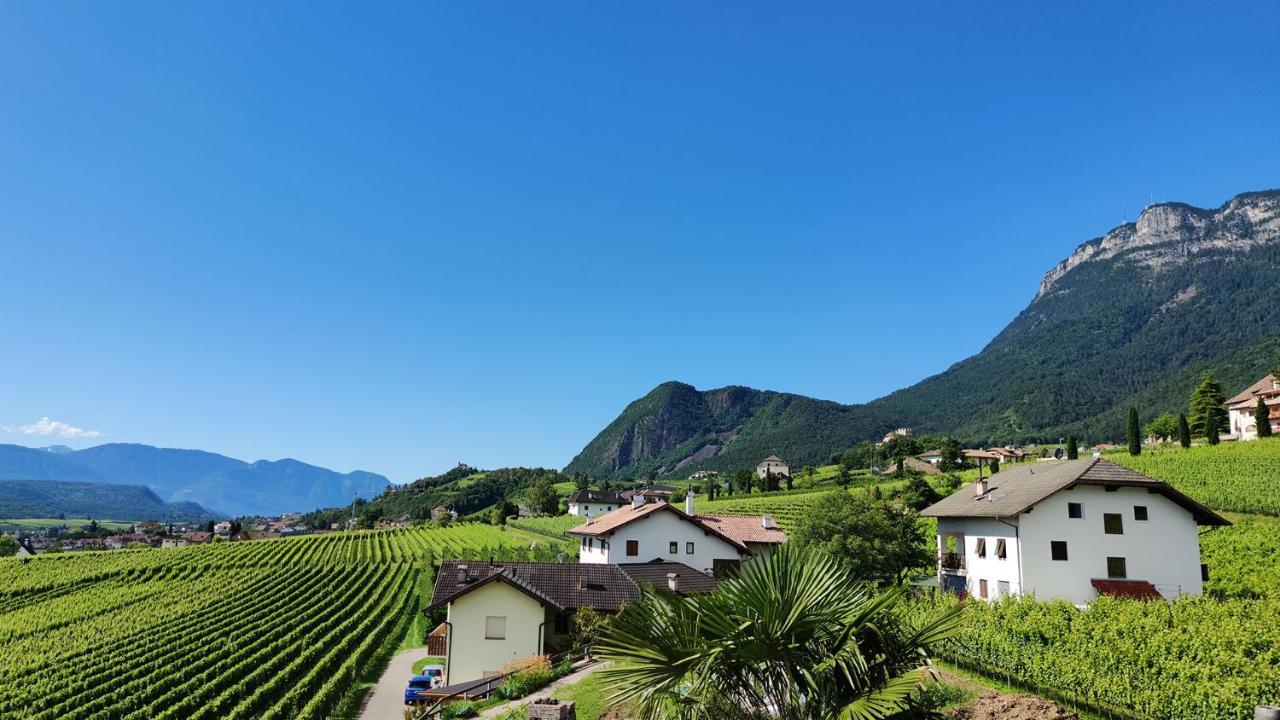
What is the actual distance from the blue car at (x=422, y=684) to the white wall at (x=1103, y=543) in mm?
26357

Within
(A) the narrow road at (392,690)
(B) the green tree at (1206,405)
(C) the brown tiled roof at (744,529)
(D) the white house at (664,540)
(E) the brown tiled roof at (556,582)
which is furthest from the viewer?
(B) the green tree at (1206,405)

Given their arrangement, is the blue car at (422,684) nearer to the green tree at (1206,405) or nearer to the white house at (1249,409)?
the green tree at (1206,405)

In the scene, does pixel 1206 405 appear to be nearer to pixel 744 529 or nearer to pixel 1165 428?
pixel 1165 428

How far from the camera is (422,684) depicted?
114 feet

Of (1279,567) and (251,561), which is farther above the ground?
(1279,567)

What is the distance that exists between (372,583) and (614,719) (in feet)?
205

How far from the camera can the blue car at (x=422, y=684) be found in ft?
107

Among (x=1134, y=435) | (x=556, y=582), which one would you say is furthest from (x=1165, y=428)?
(x=556, y=582)

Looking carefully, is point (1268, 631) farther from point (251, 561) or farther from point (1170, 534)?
point (251, 561)

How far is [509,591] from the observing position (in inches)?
1355

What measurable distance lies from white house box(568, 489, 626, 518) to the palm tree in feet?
406

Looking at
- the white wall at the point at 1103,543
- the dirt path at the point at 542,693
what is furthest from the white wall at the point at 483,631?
the white wall at the point at 1103,543

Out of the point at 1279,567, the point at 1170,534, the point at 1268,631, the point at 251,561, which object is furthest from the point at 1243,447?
the point at 251,561

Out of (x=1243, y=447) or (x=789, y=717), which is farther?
(x=1243, y=447)
